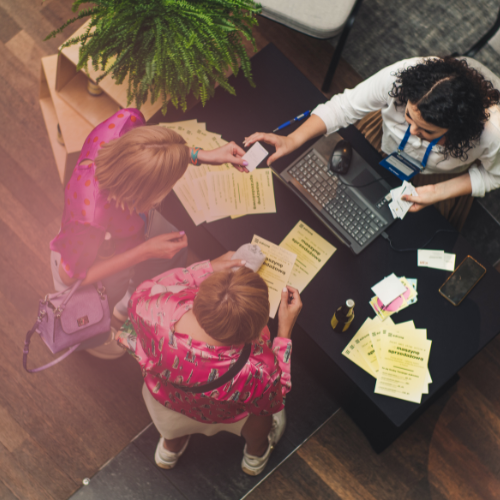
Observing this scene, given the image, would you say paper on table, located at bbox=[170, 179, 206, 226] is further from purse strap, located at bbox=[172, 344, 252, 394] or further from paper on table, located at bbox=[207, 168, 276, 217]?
purse strap, located at bbox=[172, 344, 252, 394]

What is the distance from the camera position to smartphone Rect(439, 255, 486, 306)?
1640 millimetres

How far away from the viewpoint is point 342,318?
1.58 meters

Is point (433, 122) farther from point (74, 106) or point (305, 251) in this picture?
point (74, 106)

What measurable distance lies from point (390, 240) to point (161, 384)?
40.5 inches

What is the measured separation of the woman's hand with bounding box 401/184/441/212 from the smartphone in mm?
Result: 258

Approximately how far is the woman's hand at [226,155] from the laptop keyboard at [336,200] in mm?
200

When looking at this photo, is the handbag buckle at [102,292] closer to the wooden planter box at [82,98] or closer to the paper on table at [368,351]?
the wooden planter box at [82,98]

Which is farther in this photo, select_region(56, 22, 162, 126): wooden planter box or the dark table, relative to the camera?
select_region(56, 22, 162, 126): wooden planter box

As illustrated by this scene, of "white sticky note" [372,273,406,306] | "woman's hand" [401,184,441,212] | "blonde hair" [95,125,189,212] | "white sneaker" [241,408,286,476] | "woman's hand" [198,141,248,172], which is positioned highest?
"blonde hair" [95,125,189,212]

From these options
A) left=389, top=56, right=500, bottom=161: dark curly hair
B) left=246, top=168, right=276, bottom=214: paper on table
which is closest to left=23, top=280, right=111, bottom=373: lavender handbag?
left=246, top=168, right=276, bottom=214: paper on table

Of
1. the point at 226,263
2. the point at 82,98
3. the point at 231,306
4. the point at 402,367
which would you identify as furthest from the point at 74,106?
the point at 402,367

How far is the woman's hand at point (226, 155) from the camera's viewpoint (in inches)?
67.5

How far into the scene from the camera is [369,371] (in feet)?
5.23

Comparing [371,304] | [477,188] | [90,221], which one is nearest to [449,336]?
[371,304]
